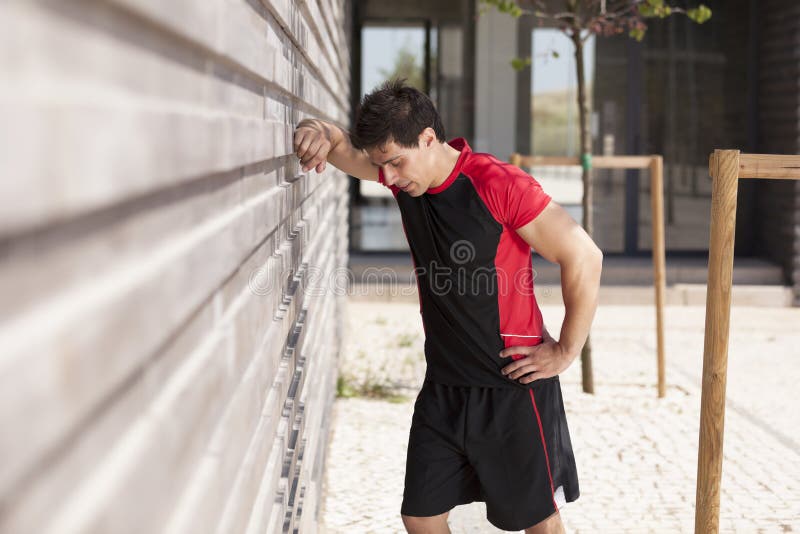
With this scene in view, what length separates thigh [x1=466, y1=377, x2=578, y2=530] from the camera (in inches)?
102

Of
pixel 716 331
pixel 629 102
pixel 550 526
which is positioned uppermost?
pixel 629 102

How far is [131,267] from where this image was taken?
2.45 ft

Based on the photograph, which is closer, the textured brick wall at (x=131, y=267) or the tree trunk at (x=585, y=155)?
the textured brick wall at (x=131, y=267)

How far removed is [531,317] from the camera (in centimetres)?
266

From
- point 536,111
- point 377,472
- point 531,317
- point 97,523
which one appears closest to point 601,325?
point 536,111

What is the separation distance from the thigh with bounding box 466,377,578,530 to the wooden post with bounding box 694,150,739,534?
537mm

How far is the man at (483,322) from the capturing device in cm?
251

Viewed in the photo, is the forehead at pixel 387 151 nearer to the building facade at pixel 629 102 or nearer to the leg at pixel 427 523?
the leg at pixel 427 523

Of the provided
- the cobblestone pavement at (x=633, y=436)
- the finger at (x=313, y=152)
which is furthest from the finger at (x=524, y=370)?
the cobblestone pavement at (x=633, y=436)

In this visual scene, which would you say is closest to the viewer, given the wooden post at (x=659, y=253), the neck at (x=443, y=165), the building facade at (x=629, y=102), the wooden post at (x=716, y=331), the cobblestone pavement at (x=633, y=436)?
the neck at (x=443, y=165)

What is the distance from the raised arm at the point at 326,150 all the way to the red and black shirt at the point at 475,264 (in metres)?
0.17

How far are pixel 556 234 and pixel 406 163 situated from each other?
16.1 inches

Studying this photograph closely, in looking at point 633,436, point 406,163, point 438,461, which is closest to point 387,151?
point 406,163

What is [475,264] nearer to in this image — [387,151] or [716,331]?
[387,151]
